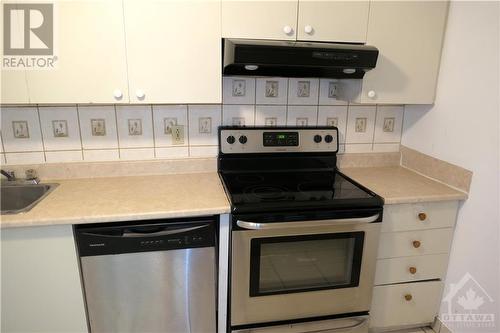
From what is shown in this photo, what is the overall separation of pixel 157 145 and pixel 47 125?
1.85ft

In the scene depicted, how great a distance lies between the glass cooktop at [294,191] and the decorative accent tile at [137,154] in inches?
17.4

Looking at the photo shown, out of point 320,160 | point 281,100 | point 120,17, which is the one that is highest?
point 120,17

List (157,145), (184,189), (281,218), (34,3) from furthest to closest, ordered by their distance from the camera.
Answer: (157,145), (184,189), (281,218), (34,3)

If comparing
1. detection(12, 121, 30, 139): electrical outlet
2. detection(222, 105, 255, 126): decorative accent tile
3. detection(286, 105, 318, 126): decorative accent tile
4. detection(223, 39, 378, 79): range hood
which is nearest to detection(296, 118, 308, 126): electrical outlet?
detection(286, 105, 318, 126): decorative accent tile

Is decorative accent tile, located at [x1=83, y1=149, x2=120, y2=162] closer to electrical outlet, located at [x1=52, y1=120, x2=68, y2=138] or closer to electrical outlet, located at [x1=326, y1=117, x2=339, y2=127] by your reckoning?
electrical outlet, located at [x1=52, y1=120, x2=68, y2=138]

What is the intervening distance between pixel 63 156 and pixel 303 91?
1.39 metres

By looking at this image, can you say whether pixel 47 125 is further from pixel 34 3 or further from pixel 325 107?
pixel 325 107

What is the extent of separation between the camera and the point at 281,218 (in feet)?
4.94

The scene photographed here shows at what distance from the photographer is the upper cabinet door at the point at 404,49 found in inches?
66.0

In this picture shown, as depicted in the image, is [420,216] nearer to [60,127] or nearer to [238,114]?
[238,114]

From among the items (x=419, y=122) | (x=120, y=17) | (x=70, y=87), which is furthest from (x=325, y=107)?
A: (x=70, y=87)

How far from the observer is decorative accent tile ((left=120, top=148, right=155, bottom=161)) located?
74.7 inches

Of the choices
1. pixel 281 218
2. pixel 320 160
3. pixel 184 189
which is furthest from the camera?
pixel 320 160

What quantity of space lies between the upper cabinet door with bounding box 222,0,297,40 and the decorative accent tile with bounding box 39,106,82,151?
3.05 ft
